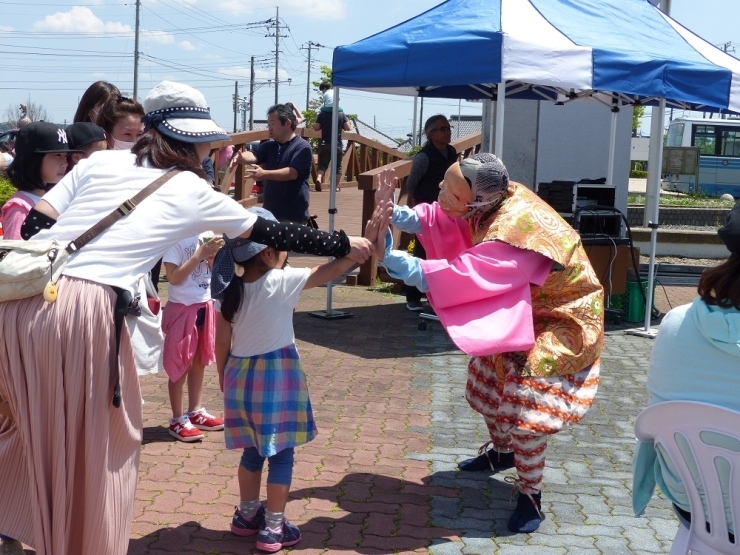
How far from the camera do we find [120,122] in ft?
17.2

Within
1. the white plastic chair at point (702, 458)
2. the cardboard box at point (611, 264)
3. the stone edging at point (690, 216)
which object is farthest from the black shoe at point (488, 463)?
the stone edging at point (690, 216)

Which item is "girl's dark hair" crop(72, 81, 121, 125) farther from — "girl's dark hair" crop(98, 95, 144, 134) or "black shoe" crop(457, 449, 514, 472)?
"black shoe" crop(457, 449, 514, 472)

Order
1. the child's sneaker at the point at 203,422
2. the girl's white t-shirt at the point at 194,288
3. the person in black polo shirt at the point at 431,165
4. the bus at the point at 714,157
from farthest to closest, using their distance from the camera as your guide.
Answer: the bus at the point at 714,157
the person in black polo shirt at the point at 431,165
the child's sneaker at the point at 203,422
the girl's white t-shirt at the point at 194,288

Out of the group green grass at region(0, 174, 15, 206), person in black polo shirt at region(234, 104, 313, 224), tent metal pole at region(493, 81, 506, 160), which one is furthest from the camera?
green grass at region(0, 174, 15, 206)

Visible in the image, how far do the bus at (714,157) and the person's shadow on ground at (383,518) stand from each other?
2815 cm

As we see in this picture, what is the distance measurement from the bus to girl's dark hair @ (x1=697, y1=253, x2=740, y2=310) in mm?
29680

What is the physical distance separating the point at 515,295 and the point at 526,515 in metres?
1.03

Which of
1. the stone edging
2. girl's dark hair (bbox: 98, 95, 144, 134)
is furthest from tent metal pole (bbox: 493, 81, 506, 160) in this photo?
the stone edging

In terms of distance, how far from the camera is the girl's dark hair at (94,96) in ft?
17.9

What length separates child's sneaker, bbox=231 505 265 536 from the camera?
150 inches

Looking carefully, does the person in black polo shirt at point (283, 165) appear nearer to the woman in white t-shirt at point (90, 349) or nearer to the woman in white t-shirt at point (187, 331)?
the woman in white t-shirt at point (187, 331)

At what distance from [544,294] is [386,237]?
78 cm

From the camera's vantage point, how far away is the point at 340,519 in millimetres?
4082

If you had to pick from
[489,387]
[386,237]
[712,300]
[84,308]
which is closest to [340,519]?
[489,387]
